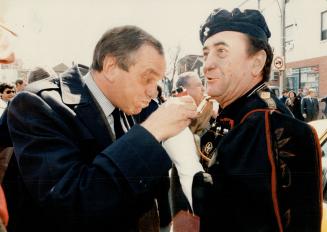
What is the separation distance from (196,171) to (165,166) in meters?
0.38

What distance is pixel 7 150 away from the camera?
1387mm

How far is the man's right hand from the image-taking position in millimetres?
1223

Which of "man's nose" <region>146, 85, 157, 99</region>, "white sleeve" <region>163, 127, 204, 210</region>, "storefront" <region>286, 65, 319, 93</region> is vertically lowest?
"storefront" <region>286, 65, 319, 93</region>

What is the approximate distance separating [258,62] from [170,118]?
2.76ft

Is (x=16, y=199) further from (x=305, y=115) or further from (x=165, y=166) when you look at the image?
(x=305, y=115)

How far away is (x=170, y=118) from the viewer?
1.26m

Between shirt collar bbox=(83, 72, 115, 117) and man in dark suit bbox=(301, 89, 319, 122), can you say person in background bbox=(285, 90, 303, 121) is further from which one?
shirt collar bbox=(83, 72, 115, 117)

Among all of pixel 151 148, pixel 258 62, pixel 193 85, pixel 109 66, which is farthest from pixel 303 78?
pixel 151 148

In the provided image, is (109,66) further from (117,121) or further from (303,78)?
(303,78)

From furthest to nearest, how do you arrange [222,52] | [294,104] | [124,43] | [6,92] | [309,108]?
[294,104] < [309,108] < [6,92] < [222,52] < [124,43]

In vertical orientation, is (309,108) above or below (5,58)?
below

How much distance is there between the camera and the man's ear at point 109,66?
5.15 ft

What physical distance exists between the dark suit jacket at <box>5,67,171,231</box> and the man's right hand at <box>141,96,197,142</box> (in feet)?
0.14

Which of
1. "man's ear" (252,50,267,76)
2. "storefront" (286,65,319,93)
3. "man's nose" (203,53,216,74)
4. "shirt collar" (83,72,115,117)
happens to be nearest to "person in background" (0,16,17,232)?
"shirt collar" (83,72,115,117)
